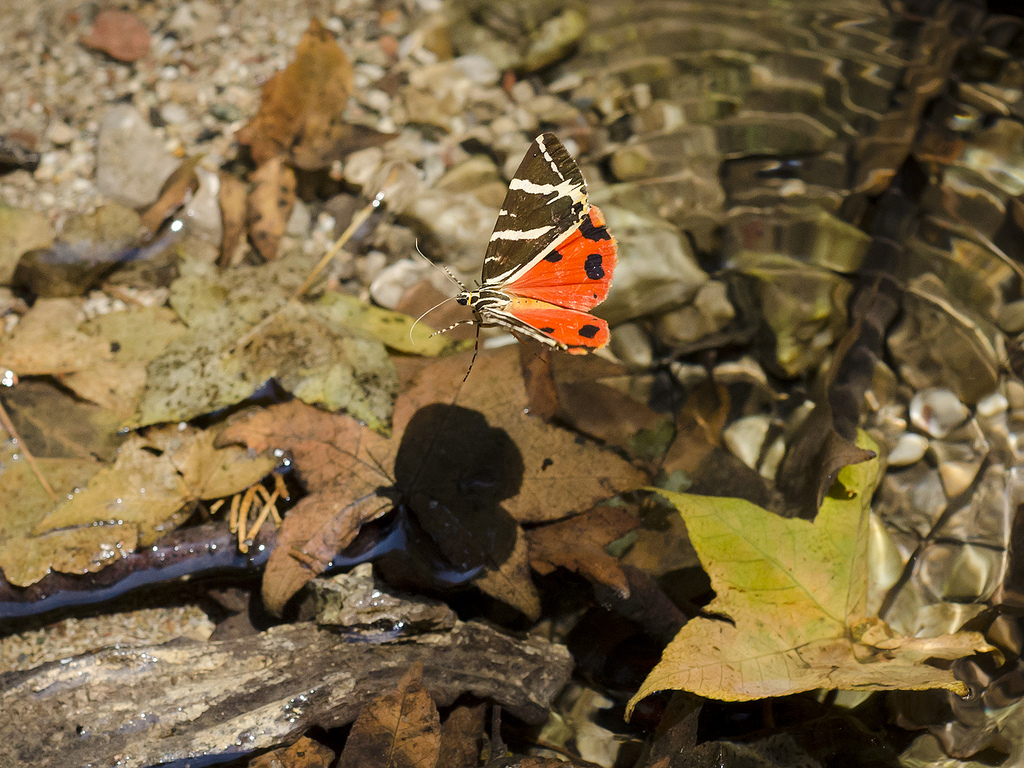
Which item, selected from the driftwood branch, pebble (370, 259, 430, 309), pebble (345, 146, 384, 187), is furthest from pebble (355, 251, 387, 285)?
the driftwood branch

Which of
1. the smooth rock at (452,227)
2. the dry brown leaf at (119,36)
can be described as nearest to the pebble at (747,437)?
the smooth rock at (452,227)

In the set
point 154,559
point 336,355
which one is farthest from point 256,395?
point 154,559

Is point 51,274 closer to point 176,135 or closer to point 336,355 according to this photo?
point 176,135

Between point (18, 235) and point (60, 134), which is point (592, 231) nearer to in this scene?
point (18, 235)

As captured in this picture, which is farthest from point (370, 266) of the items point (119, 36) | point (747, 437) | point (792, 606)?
point (792, 606)

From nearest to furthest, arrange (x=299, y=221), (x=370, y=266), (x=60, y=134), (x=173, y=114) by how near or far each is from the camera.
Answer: (x=370, y=266)
(x=299, y=221)
(x=60, y=134)
(x=173, y=114)
